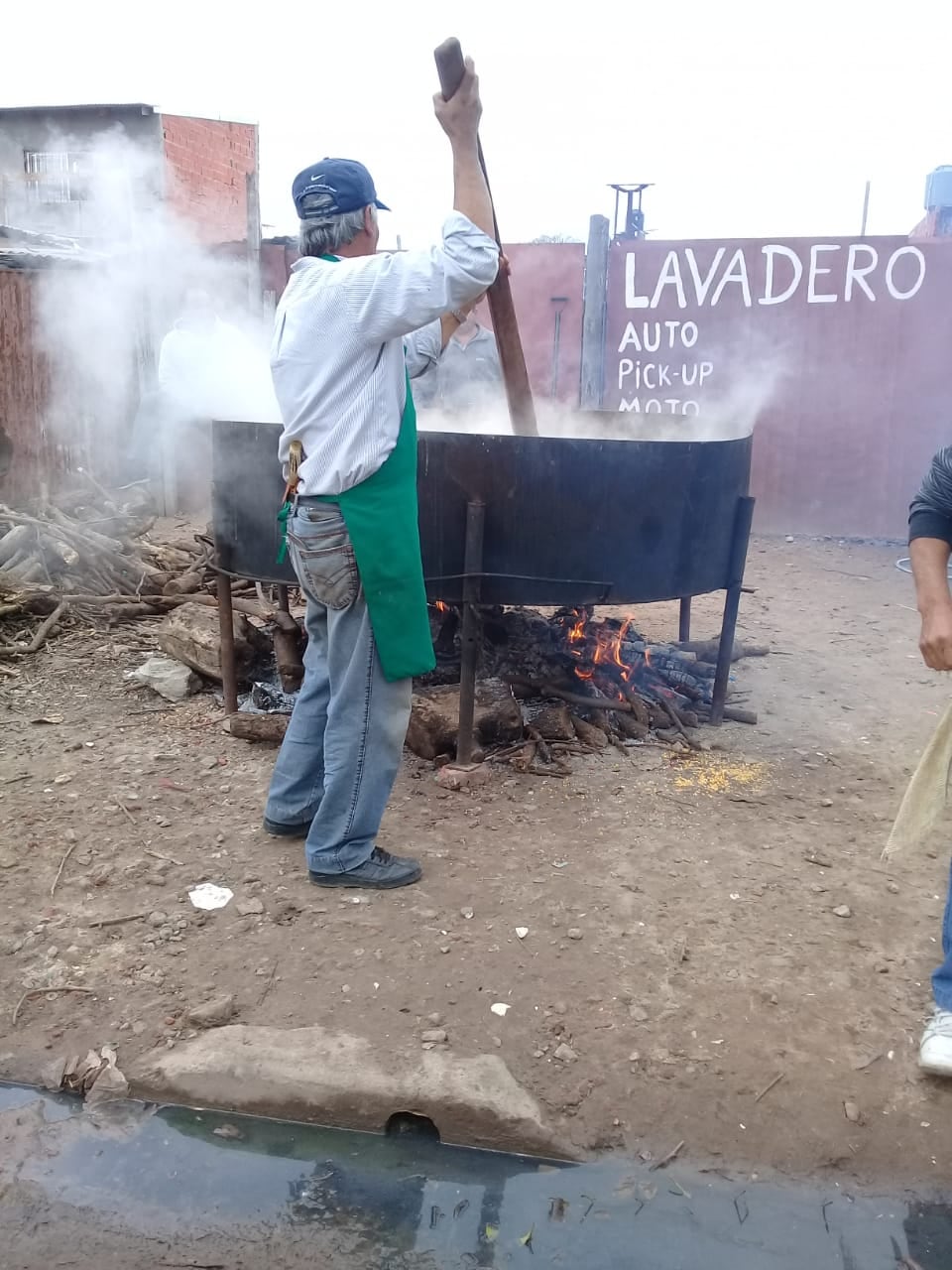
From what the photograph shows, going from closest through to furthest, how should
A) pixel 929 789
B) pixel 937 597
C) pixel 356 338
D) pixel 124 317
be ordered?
pixel 937 597 < pixel 929 789 < pixel 356 338 < pixel 124 317

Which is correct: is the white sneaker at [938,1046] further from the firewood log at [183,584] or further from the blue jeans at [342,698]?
the firewood log at [183,584]

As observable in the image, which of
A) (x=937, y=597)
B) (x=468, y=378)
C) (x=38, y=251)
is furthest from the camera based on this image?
(x=38, y=251)

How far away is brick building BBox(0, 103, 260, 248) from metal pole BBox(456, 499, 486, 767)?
42.3 ft

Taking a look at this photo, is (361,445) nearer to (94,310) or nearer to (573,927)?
(573,927)

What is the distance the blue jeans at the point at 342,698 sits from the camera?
2.97 meters

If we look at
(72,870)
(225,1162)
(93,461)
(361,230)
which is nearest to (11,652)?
(72,870)

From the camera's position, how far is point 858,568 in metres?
8.17

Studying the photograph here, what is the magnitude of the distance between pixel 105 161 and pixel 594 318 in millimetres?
9677

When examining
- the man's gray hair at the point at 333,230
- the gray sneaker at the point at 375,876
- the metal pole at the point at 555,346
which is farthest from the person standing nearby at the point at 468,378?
the metal pole at the point at 555,346

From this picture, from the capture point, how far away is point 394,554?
9.70 feet

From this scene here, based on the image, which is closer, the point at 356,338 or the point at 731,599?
the point at 356,338

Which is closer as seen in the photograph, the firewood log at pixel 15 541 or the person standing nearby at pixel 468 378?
the person standing nearby at pixel 468 378

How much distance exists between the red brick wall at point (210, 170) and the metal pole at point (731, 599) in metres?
14.0

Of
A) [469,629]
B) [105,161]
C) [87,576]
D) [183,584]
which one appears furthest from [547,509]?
[105,161]
